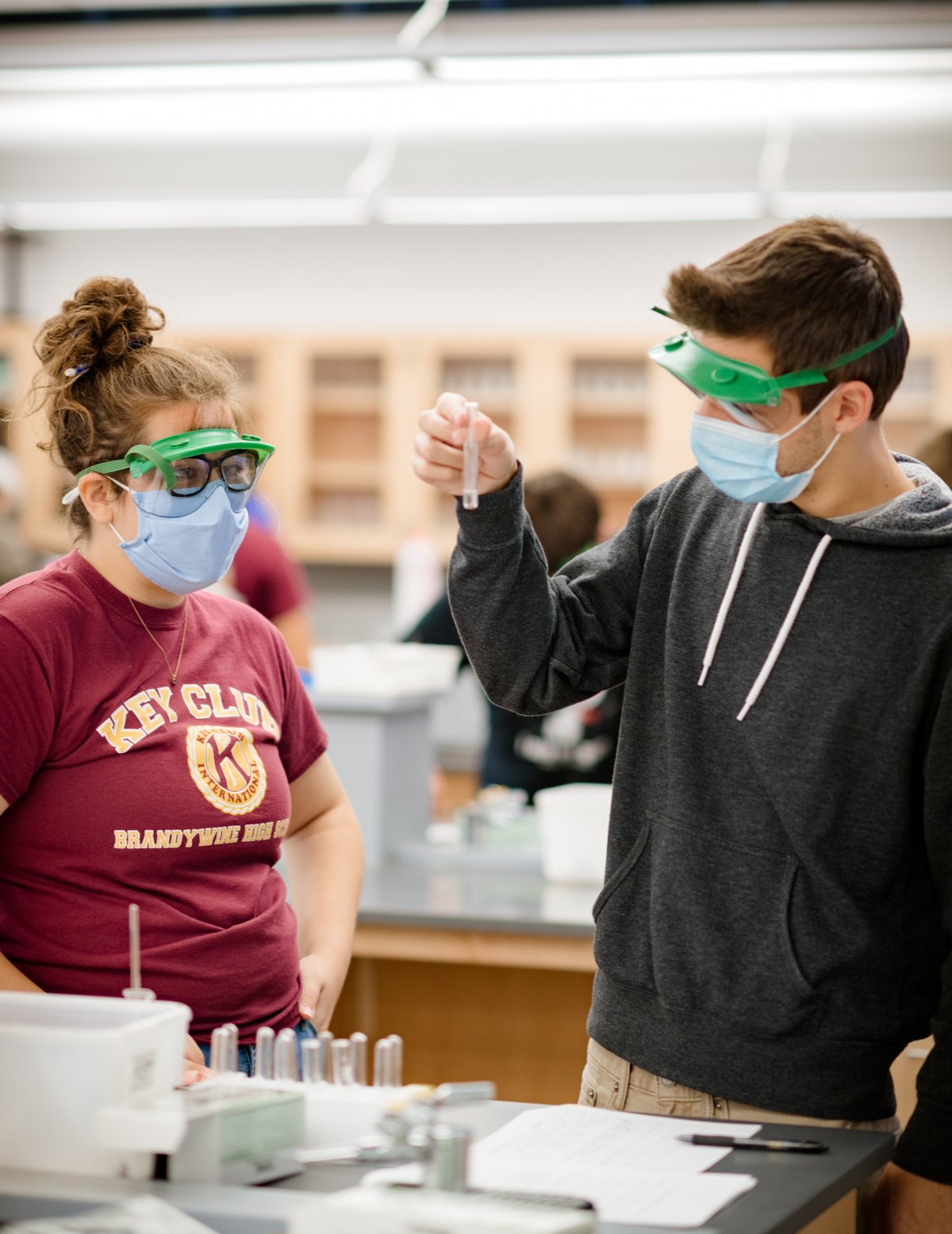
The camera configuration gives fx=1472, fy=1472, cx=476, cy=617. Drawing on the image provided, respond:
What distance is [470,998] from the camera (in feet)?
10.4

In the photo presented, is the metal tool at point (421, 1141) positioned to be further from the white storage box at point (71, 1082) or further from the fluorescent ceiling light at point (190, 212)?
the fluorescent ceiling light at point (190, 212)

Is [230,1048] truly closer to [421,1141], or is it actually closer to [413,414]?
[421,1141]

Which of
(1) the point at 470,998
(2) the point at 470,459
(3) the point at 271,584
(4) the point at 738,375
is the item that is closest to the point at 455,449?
(2) the point at 470,459

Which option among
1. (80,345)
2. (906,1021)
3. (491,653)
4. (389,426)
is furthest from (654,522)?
(389,426)

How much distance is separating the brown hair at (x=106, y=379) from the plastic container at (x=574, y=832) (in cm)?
137

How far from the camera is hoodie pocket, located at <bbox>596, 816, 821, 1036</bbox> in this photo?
4.93 ft

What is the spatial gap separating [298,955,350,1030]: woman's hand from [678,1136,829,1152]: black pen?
64cm

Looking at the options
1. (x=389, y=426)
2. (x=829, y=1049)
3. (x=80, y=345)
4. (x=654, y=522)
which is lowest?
(x=829, y=1049)

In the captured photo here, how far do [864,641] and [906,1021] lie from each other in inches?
15.8

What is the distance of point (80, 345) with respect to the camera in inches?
73.1

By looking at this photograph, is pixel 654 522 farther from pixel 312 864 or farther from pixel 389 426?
pixel 389 426

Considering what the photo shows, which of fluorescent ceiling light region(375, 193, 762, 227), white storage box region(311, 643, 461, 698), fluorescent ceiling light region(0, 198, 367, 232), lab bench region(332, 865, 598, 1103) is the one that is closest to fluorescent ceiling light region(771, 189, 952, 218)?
fluorescent ceiling light region(375, 193, 762, 227)

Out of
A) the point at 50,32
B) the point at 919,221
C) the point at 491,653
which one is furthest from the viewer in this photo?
the point at 919,221

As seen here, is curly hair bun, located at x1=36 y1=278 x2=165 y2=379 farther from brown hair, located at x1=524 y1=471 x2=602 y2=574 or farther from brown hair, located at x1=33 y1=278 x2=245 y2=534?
brown hair, located at x1=524 y1=471 x2=602 y2=574
